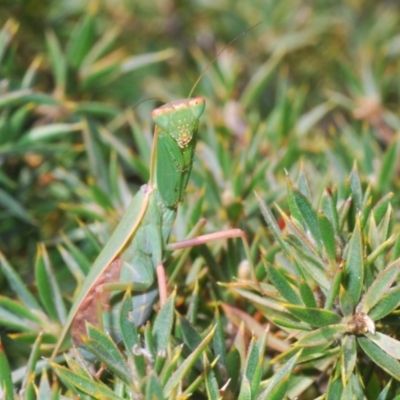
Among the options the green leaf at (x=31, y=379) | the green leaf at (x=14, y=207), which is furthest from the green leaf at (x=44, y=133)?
the green leaf at (x=31, y=379)

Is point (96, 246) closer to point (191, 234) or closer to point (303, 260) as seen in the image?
Answer: point (191, 234)

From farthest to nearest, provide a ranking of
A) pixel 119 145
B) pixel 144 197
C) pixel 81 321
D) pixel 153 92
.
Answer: pixel 153 92 → pixel 119 145 → pixel 144 197 → pixel 81 321

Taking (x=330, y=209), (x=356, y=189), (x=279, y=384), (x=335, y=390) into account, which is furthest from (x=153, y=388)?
(x=356, y=189)

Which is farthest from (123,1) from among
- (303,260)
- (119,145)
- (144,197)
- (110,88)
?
(303,260)

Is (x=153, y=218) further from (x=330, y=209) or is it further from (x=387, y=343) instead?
(x=387, y=343)

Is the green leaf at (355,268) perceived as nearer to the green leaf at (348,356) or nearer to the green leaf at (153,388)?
the green leaf at (348,356)

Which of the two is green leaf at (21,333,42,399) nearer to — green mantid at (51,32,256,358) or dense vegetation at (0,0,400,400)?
dense vegetation at (0,0,400,400)
